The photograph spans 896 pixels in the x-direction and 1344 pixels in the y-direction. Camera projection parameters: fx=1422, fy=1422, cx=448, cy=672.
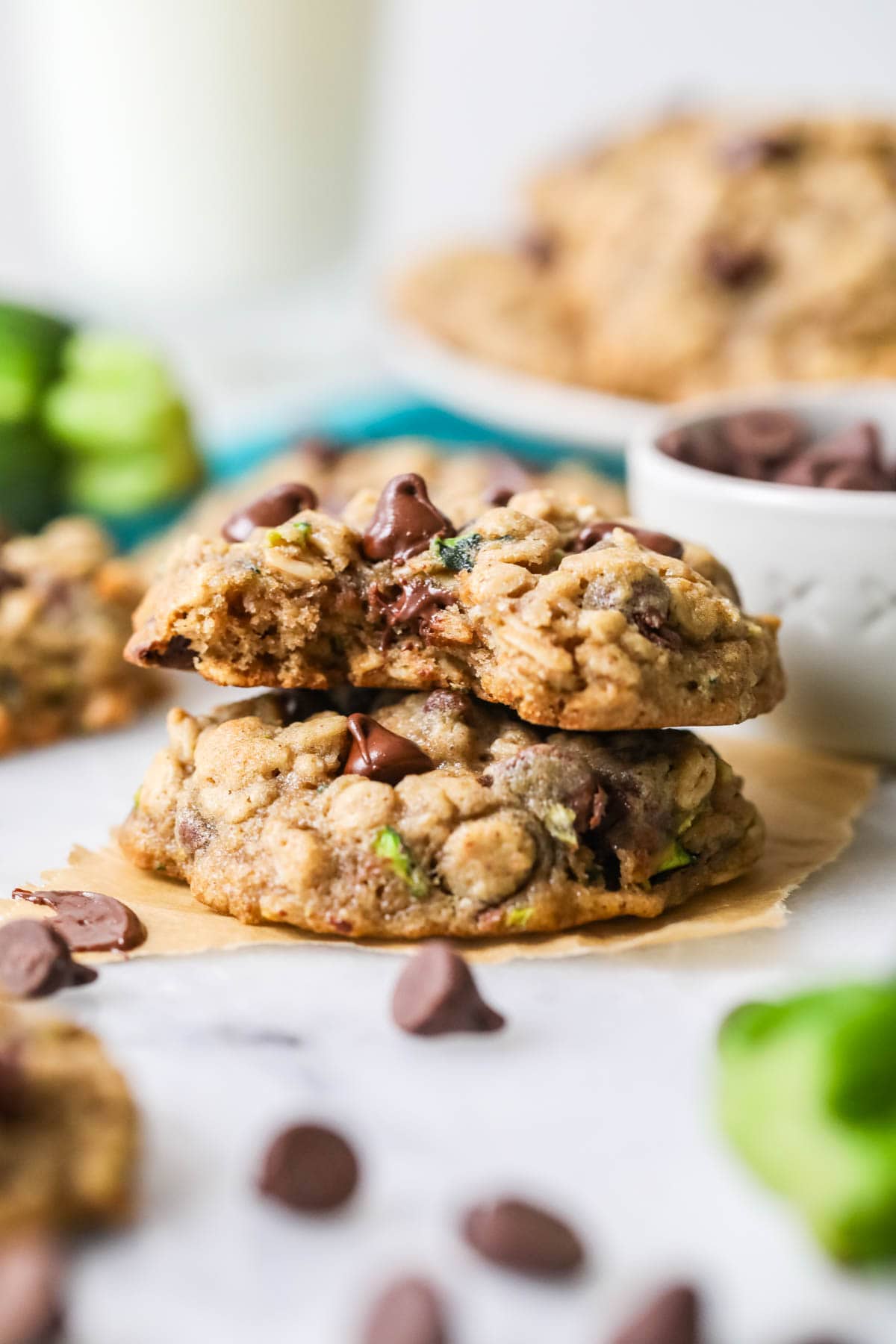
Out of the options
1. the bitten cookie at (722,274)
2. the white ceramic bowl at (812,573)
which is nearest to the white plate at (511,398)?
the bitten cookie at (722,274)

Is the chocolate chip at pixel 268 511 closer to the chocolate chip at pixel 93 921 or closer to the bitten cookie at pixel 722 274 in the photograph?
the chocolate chip at pixel 93 921

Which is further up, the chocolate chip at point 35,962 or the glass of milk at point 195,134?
the glass of milk at point 195,134

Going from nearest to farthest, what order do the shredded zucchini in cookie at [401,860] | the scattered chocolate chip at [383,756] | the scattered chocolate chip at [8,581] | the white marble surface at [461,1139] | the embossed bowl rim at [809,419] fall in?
1. the white marble surface at [461,1139]
2. the shredded zucchini in cookie at [401,860]
3. the scattered chocolate chip at [383,756]
4. the embossed bowl rim at [809,419]
5. the scattered chocolate chip at [8,581]

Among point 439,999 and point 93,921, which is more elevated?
point 439,999

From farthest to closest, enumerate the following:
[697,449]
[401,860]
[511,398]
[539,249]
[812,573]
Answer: [539,249], [511,398], [697,449], [812,573], [401,860]

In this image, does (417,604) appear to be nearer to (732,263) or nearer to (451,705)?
(451,705)

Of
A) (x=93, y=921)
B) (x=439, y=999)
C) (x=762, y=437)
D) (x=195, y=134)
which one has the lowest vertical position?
(x=93, y=921)

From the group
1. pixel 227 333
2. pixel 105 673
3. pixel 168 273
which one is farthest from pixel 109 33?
pixel 105 673

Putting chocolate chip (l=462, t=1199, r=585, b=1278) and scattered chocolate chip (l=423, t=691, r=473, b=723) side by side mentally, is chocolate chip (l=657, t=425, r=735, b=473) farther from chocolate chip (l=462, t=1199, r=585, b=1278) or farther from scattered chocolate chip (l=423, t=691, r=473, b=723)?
chocolate chip (l=462, t=1199, r=585, b=1278)

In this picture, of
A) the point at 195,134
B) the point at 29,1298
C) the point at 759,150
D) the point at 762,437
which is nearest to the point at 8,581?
the point at 762,437
